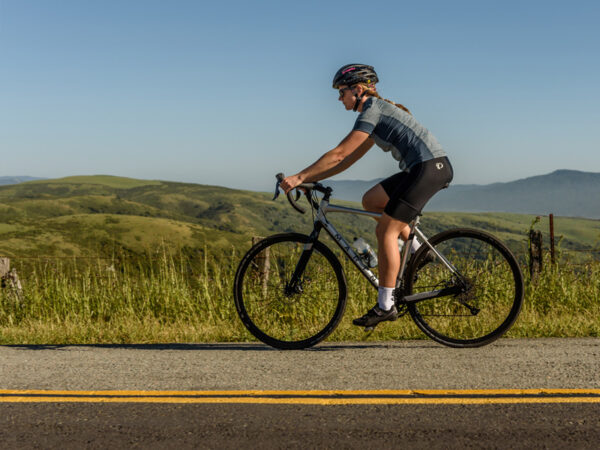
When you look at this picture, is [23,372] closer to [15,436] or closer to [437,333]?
[15,436]

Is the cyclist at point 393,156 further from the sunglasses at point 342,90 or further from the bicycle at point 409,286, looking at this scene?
the bicycle at point 409,286

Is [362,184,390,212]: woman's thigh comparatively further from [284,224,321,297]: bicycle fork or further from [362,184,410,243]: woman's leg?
[284,224,321,297]: bicycle fork

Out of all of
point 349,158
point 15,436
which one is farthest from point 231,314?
point 15,436

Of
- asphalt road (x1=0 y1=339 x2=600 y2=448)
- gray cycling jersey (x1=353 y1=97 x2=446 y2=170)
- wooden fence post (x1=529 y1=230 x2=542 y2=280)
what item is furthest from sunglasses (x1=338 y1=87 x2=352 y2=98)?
wooden fence post (x1=529 y1=230 x2=542 y2=280)

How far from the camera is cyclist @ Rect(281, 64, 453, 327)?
4793 millimetres

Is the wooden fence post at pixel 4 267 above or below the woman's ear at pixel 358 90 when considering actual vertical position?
below

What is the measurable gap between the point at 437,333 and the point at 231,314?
2.92 meters

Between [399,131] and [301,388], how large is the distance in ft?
7.37

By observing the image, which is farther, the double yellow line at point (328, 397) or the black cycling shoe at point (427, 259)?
the black cycling shoe at point (427, 259)

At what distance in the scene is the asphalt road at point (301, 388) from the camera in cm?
308

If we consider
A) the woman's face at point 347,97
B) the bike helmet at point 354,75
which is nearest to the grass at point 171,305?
the woman's face at point 347,97

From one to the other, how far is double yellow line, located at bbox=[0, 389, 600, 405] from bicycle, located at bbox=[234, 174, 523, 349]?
132cm

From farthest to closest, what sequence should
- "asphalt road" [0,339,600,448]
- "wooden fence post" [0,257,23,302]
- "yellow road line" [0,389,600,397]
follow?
"wooden fence post" [0,257,23,302]
"yellow road line" [0,389,600,397]
"asphalt road" [0,339,600,448]

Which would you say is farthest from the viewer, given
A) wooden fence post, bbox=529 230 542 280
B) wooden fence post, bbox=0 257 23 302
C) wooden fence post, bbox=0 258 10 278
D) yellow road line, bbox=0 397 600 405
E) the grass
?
wooden fence post, bbox=0 258 10 278
